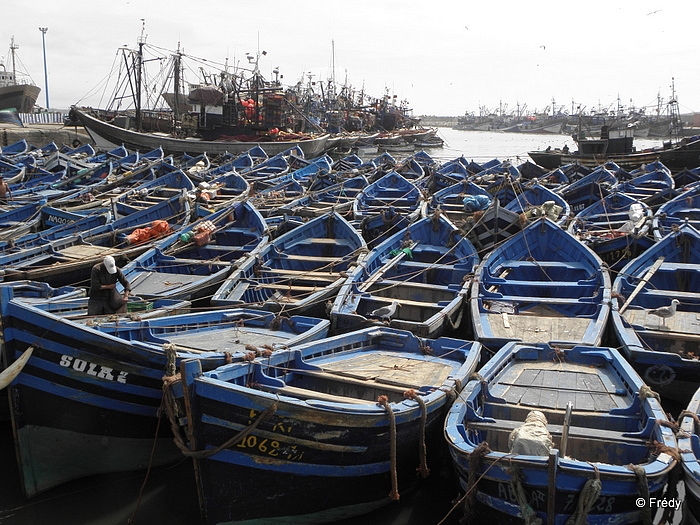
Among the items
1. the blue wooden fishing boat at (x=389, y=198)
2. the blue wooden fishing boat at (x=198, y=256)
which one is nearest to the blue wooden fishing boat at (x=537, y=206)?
the blue wooden fishing boat at (x=389, y=198)

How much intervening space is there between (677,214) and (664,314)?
8.97 metres

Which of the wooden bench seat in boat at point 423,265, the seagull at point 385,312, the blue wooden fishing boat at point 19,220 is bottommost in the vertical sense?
the seagull at point 385,312

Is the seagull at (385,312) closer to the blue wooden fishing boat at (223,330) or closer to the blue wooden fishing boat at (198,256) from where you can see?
the blue wooden fishing boat at (223,330)

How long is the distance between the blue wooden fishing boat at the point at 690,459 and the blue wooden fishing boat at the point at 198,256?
26.6 feet

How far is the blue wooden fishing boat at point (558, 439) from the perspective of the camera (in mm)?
5844

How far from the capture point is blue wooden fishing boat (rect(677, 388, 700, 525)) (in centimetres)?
586

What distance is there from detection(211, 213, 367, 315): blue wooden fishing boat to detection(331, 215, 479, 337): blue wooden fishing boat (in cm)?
43

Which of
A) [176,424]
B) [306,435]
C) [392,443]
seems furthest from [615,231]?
[176,424]

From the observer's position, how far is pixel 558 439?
7012 mm

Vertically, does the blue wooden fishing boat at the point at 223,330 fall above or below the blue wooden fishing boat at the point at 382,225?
below

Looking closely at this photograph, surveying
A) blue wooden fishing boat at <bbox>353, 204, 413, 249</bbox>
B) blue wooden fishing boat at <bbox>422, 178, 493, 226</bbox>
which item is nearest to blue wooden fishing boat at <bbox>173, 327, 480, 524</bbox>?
blue wooden fishing boat at <bbox>353, 204, 413, 249</bbox>

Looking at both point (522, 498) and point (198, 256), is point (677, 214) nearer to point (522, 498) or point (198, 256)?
point (198, 256)

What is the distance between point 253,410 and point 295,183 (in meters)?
18.5

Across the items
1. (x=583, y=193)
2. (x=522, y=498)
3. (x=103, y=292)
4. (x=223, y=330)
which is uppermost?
(x=583, y=193)
